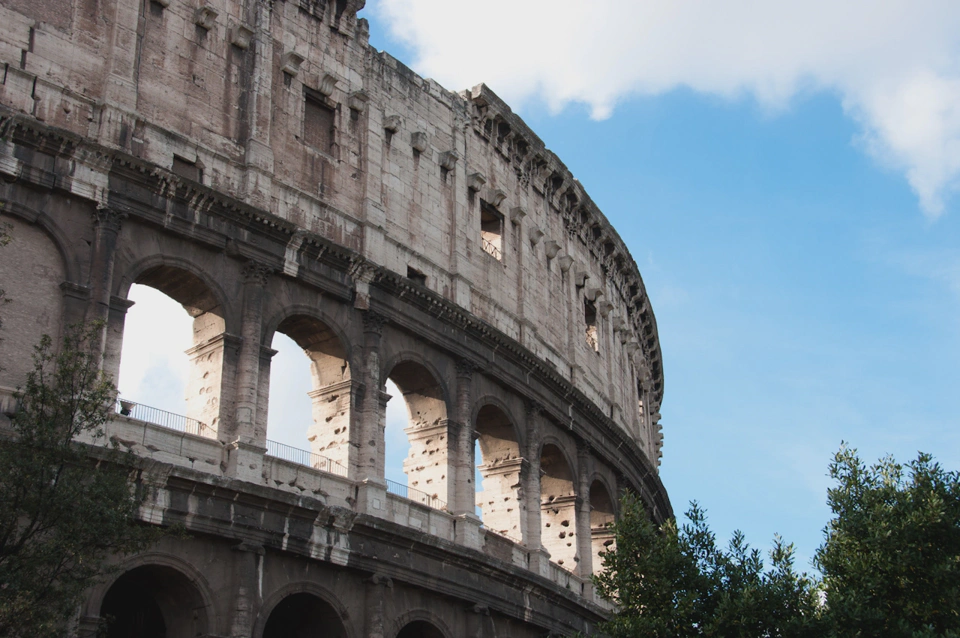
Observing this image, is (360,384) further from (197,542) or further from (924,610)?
(924,610)

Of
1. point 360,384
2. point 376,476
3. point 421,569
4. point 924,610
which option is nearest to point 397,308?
point 360,384

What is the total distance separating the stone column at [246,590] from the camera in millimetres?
19531

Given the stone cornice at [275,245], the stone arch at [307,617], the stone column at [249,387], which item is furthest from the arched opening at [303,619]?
the stone cornice at [275,245]

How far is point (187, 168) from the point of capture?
22.0m

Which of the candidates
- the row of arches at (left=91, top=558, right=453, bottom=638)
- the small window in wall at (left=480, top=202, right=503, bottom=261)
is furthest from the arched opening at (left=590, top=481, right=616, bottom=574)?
the row of arches at (left=91, top=558, right=453, bottom=638)

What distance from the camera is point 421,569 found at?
74.5 ft

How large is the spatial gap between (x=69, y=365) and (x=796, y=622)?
10.9 m

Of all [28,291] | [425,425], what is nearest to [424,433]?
[425,425]

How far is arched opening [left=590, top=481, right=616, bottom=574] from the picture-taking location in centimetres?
3164

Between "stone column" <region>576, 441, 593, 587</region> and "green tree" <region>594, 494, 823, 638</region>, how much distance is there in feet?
26.9

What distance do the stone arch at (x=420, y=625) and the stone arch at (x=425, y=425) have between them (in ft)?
8.02

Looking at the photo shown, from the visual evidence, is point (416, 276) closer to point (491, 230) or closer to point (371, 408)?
point (371, 408)

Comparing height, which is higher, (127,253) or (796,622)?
(127,253)

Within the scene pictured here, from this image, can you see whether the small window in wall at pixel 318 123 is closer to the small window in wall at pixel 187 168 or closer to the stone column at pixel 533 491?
the small window in wall at pixel 187 168
